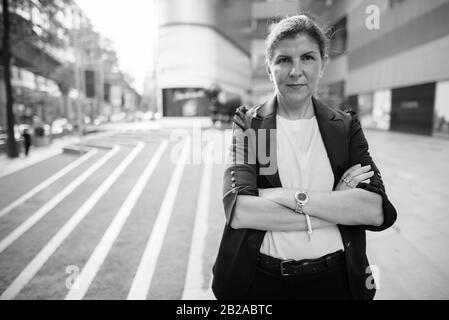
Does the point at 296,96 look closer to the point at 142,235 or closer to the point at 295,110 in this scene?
the point at 295,110

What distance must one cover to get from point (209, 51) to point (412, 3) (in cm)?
1648

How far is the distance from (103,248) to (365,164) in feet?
12.1

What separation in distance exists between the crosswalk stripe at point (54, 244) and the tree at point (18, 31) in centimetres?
619

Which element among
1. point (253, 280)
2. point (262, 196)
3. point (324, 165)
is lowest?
point (253, 280)

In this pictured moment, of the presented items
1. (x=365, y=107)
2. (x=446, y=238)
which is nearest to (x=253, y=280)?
(x=446, y=238)

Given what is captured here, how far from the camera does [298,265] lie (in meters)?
1.29

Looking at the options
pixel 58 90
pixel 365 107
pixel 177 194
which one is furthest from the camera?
pixel 58 90

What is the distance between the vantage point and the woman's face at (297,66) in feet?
4.23

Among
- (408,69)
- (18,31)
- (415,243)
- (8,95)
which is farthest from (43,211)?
(408,69)

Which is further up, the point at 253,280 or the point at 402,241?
the point at 253,280

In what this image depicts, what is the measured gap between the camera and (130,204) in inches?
237

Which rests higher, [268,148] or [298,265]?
[268,148]

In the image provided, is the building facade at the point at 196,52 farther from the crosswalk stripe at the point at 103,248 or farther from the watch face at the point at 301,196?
the watch face at the point at 301,196

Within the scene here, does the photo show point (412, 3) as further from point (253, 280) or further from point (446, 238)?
point (253, 280)
